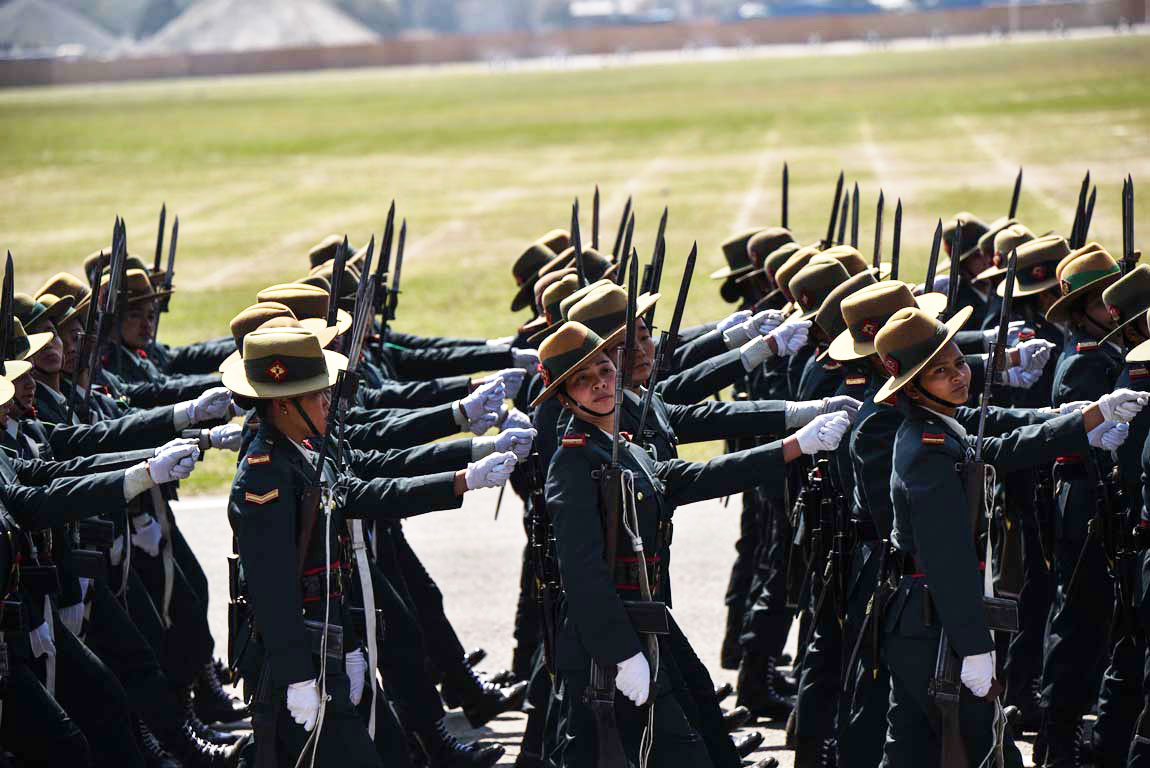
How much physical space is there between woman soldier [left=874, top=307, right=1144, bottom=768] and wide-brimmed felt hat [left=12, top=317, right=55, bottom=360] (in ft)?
13.4

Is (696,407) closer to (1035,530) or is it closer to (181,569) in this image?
(1035,530)

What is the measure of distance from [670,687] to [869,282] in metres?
2.52

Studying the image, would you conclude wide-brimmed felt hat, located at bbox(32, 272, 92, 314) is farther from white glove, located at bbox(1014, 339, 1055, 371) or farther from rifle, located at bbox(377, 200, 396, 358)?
white glove, located at bbox(1014, 339, 1055, 371)

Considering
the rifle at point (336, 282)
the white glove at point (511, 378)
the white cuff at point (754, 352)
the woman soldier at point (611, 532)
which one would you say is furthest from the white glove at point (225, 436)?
the white cuff at point (754, 352)

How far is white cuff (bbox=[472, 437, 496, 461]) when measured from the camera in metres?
6.60

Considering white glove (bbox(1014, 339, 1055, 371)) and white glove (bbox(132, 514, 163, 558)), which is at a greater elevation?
white glove (bbox(1014, 339, 1055, 371))

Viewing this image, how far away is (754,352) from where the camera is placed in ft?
25.5

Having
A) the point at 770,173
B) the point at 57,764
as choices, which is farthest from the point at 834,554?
the point at 770,173

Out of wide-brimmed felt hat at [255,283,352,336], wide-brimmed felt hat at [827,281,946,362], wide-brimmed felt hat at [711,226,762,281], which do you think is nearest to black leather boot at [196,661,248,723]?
wide-brimmed felt hat at [255,283,352,336]

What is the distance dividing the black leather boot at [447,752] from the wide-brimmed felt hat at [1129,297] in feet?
11.1

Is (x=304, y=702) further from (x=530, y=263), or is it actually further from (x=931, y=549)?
(x=530, y=263)

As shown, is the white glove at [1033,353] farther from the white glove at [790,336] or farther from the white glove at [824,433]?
the white glove at [824,433]

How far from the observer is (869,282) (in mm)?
7699

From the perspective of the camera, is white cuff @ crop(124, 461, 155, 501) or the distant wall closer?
white cuff @ crop(124, 461, 155, 501)
